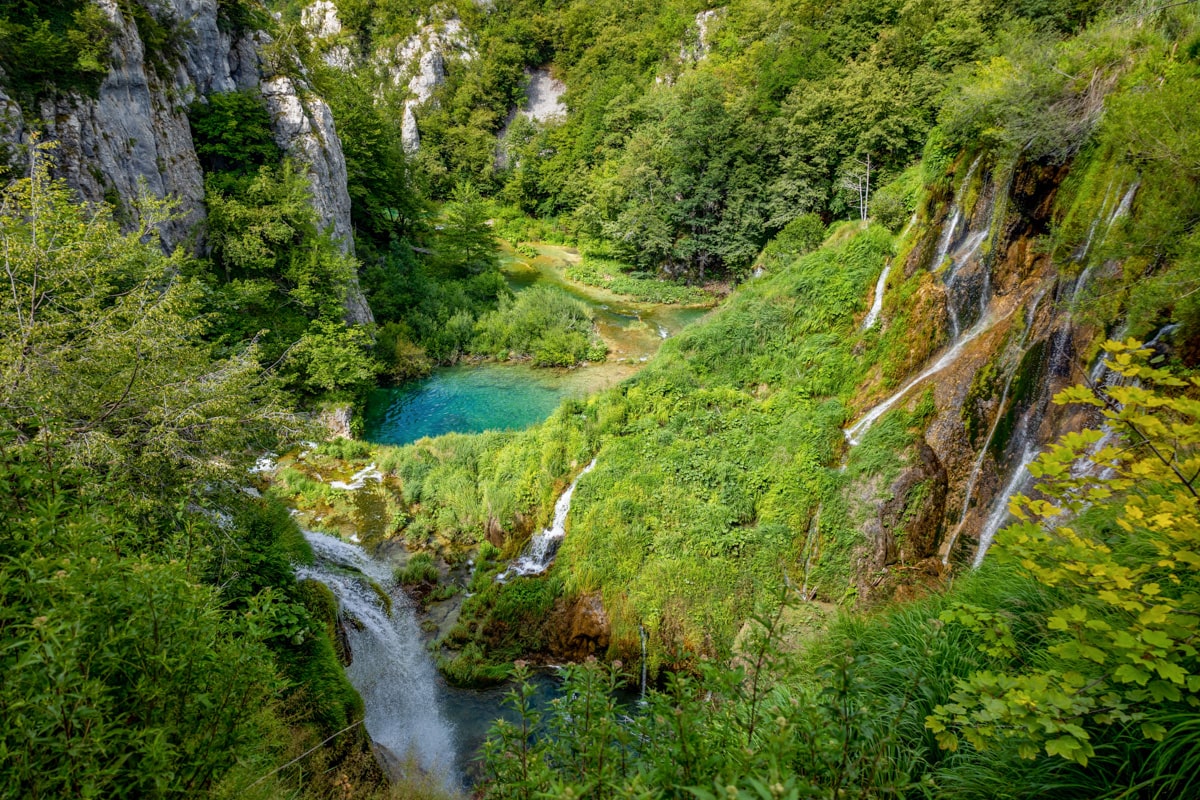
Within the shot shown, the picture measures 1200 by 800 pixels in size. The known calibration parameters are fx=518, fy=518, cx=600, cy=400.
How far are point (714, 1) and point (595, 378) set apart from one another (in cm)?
4124

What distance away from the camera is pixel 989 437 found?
7.39m

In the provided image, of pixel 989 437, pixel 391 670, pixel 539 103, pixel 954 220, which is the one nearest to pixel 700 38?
pixel 539 103

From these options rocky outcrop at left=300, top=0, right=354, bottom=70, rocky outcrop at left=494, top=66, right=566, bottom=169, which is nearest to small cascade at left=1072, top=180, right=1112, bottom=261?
rocky outcrop at left=494, top=66, right=566, bottom=169

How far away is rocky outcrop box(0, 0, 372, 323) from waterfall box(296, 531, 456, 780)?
29.5 ft

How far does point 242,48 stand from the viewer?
1803 cm

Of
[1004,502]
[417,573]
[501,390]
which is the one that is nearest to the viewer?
[1004,502]

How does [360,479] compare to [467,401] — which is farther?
[467,401]

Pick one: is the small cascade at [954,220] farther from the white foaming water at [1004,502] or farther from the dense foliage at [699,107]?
the dense foliage at [699,107]

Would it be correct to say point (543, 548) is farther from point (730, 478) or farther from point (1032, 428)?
point (1032, 428)

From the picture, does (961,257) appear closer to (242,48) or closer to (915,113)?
(915,113)

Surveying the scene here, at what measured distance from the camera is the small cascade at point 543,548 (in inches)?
429

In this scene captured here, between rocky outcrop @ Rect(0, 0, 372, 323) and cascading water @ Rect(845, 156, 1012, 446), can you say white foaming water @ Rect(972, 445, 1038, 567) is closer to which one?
cascading water @ Rect(845, 156, 1012, 446)

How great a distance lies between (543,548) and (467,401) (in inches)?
384

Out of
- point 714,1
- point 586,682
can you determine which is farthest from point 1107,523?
point 714,1
